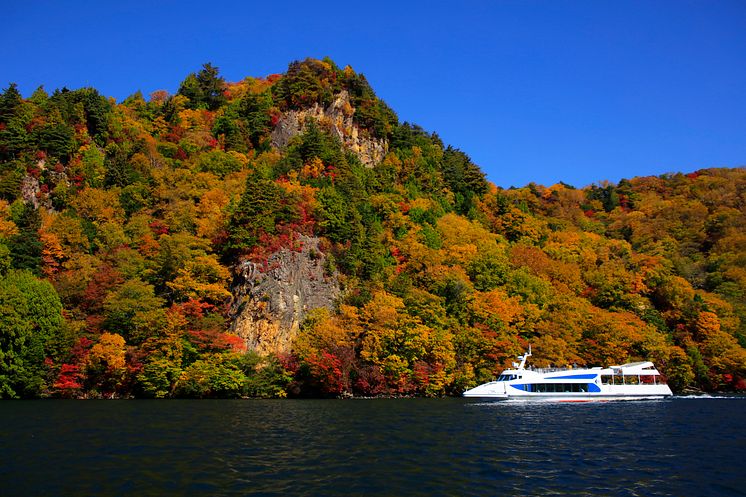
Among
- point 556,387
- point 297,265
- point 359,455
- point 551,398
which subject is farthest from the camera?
point 297,265

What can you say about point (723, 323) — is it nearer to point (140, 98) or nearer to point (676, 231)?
point (676, 231)

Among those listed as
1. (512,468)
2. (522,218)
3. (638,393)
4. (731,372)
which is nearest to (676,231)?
(522,218)

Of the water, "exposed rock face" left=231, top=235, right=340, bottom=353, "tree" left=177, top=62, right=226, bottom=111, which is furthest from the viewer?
"tree" left=177, top=62, right=226, bottom=111

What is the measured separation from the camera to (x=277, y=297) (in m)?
70.0

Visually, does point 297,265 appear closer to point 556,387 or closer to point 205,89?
point 556,387

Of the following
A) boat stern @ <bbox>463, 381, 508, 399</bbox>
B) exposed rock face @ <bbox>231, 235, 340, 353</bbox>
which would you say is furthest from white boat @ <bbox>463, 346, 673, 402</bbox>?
exposed rock face @ <bbox>231, 235, 340, 353</bbox>

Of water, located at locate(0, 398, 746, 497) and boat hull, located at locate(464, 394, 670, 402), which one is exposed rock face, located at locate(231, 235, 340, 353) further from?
water, located at locate(0, 398, 746, 497)

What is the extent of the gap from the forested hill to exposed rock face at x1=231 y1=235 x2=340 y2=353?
0.89 feet

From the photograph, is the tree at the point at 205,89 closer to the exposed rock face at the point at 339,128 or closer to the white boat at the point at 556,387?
the exposed rock face at the point at 339,128

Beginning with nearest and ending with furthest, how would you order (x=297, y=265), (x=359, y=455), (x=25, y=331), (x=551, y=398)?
(x=359, y=455), (x=25, y=331), (x=551, y=398), (x=297, y=265)

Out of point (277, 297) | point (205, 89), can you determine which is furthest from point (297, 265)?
point (205, 89)

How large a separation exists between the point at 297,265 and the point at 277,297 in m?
7.00

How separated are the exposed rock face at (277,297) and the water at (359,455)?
28.3 m

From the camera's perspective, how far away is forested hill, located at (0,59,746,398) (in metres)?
61.9
